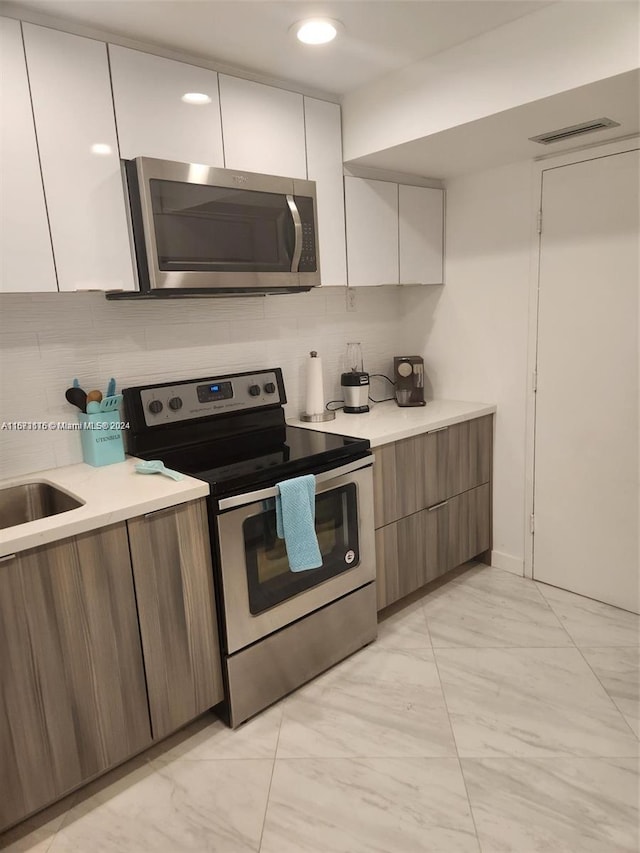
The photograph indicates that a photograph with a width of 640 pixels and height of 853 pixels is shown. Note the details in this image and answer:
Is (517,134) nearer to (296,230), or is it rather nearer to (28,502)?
(296,230)

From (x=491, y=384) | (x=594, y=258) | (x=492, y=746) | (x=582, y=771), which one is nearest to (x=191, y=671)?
(x=492, y=746)

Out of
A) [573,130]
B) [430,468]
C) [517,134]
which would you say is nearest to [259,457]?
[430,468]

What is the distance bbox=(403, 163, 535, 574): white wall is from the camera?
270cm

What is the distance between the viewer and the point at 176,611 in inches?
69.4

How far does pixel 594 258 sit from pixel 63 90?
2.12 m

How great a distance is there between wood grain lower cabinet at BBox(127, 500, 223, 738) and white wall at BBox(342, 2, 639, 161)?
65.0 inches

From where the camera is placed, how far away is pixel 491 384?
2.91 metres

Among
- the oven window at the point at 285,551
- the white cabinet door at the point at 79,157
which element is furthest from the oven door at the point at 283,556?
the white cabinet door at the point at 79,157

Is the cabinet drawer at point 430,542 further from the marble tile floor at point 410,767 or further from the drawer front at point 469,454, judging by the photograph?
the marble tile floor at point 410,767

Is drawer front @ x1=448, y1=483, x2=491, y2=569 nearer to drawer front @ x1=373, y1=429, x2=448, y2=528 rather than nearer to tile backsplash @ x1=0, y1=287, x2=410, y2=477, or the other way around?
drawer front @ x1=373, y1=429, x2=448, y2=528

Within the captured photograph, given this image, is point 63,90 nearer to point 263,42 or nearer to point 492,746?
point 263,42

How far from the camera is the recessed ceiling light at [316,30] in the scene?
69.6 inches

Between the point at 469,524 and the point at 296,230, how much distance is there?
1.69 m

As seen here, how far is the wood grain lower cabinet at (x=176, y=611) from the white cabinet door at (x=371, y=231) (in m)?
1.40
